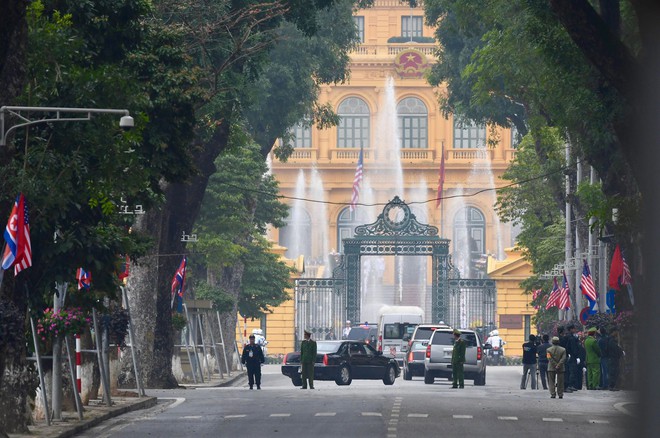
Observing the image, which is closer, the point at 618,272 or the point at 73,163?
the point at 73,163

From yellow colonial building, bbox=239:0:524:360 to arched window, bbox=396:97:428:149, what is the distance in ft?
0.23

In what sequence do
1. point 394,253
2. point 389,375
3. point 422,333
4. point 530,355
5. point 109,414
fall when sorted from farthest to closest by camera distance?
point 394,253
point 422,333
point 389,375
point 530,355
point 109,414

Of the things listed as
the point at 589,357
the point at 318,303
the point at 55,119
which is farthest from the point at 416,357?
the point at 55,119

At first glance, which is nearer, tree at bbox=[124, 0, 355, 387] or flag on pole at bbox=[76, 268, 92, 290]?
flag on pole at bbox=[76, 268, 92, 290]

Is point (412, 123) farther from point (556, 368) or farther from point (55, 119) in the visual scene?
point (55, 119)

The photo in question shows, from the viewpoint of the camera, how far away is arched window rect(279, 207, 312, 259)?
10281 centimetres

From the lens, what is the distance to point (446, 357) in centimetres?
4275

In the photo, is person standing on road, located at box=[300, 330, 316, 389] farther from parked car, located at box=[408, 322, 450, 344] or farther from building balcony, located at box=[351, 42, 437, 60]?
building balcony, located at box=[351, 42, 437, 60]

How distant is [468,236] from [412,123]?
9.79 m

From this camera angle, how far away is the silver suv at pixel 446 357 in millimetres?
42750

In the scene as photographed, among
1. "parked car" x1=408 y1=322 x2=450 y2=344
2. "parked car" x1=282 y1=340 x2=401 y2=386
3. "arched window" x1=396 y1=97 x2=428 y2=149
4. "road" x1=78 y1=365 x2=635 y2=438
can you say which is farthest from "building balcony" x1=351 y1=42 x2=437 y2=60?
"road" x1=78 y1=365 x2=635 y2=438

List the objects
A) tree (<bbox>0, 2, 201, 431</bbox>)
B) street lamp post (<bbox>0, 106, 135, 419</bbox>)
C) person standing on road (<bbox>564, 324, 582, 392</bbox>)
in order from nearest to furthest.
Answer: street lamp post (<bbox>0, 106, 135, 419</bbox>)
tree (<bbox>0, 2, 201, 431</bbox>)
person standing on road (<bbox>564, 324, 582, 392</bbox>)

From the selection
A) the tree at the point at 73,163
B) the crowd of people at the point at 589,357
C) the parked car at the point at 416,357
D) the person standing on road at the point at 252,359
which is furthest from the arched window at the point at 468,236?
the tree at the point at 73,163

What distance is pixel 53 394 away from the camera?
22.3 m
